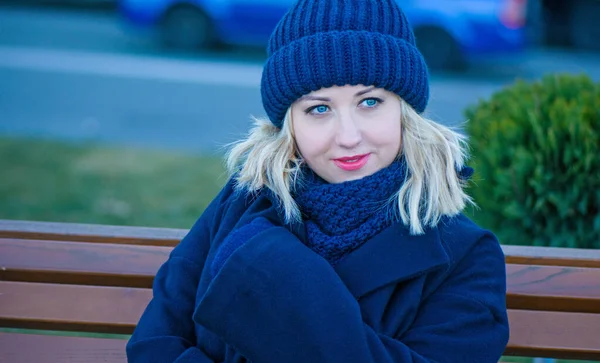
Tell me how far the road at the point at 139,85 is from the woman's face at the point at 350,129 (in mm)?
4225

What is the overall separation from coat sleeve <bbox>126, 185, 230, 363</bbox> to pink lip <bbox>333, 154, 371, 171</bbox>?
43 centimetres

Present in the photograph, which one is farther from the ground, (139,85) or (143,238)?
(143,238)

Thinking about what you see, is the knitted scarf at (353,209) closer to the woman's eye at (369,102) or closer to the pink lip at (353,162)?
the pink lip at (353,162)

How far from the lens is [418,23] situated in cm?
943

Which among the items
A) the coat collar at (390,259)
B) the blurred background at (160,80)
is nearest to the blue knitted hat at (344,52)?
the coat collar at (390,259)

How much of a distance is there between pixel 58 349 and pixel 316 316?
1.01m

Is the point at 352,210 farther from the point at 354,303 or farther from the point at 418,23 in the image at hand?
the point at 418,23

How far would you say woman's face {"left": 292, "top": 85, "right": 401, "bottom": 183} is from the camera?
74.4 inches

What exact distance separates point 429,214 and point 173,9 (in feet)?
29.5

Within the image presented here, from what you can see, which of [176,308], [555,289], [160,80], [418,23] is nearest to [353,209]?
[176,308]

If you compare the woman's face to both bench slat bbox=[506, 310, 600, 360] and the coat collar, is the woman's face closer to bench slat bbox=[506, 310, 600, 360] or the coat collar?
the coat collar

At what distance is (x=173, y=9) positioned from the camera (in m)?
10.4

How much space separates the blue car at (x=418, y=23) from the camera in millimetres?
9383

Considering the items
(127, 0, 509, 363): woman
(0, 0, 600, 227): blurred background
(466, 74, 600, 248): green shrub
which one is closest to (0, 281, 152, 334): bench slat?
(127, 0, 509, 363): woman
